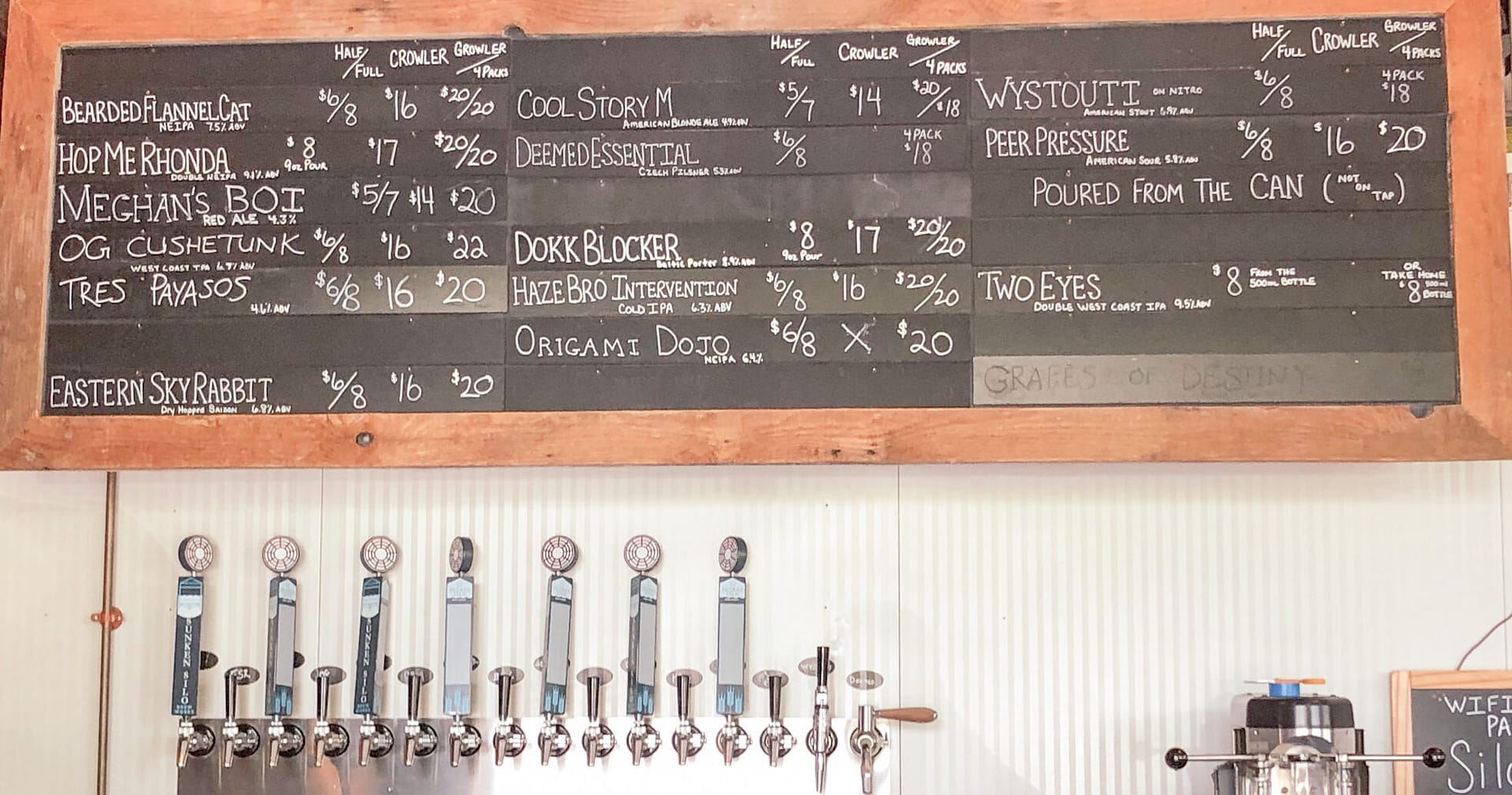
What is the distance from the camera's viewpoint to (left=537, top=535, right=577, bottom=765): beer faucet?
2311mm

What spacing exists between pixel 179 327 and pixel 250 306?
13cm

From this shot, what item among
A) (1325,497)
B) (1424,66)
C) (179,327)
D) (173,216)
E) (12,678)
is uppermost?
(1424,66)

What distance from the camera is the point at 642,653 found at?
2324 millimetres

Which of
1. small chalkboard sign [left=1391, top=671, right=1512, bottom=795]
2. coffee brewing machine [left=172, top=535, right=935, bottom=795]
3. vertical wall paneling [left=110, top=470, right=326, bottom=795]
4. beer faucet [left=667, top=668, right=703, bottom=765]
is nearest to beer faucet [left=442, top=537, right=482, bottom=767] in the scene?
coffee brewing machine [left=172, top=535, right=935, bottom=795]

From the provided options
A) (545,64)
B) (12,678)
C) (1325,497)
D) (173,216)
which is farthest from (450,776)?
(1325,497)

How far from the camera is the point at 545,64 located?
2227 millimetres

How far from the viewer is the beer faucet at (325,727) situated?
7.61 feet

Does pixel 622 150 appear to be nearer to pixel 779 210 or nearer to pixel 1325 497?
pixel 779 210

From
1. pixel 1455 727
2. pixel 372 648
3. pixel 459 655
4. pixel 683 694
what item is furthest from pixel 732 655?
pixel 1455 727

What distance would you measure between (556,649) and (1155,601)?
1.12 meters

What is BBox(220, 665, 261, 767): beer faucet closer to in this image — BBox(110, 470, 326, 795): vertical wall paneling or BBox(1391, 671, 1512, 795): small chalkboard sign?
BBox(110, 470, 326, 795): vertical wall paneling

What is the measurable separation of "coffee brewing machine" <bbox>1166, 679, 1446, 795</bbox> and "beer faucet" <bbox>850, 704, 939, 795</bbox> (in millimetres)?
441

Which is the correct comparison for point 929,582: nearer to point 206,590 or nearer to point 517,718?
point 517,718

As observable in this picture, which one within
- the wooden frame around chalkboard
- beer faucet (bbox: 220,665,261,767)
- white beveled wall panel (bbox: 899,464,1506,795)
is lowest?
beer faucet (bbox: 220,665,261,767)
